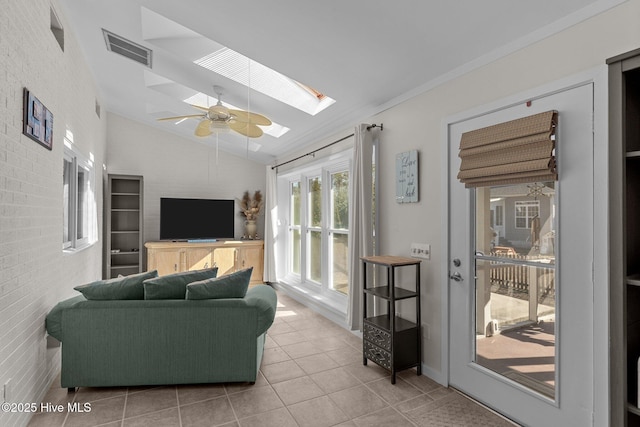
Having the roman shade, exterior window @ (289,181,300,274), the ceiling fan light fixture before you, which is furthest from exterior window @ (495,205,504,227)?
exterior window @ (289,181,300,274)

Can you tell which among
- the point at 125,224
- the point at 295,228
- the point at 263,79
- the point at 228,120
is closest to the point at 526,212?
the point at 228,120

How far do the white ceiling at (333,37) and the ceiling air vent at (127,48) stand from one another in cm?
9

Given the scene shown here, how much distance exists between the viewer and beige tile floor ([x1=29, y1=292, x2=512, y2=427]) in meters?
2.28

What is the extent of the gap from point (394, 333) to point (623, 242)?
177cm

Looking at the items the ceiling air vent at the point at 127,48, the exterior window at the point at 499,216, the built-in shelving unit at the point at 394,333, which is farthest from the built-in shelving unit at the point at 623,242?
the ceiling air vent at the point at 127,48

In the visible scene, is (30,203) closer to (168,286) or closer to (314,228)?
(168,286)

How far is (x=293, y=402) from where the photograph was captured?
253 centimetres

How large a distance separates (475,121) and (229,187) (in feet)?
17.5

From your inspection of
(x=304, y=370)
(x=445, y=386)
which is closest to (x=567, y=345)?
(x=445, y=386)

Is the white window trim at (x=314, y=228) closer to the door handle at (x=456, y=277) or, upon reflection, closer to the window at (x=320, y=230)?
the window at (x=320, y=230)

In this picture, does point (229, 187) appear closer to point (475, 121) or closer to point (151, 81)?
point (151, 81)

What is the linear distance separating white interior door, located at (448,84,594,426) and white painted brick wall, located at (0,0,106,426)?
2.85 meters

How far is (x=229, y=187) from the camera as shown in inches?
275

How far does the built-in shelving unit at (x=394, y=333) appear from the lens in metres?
2.78
